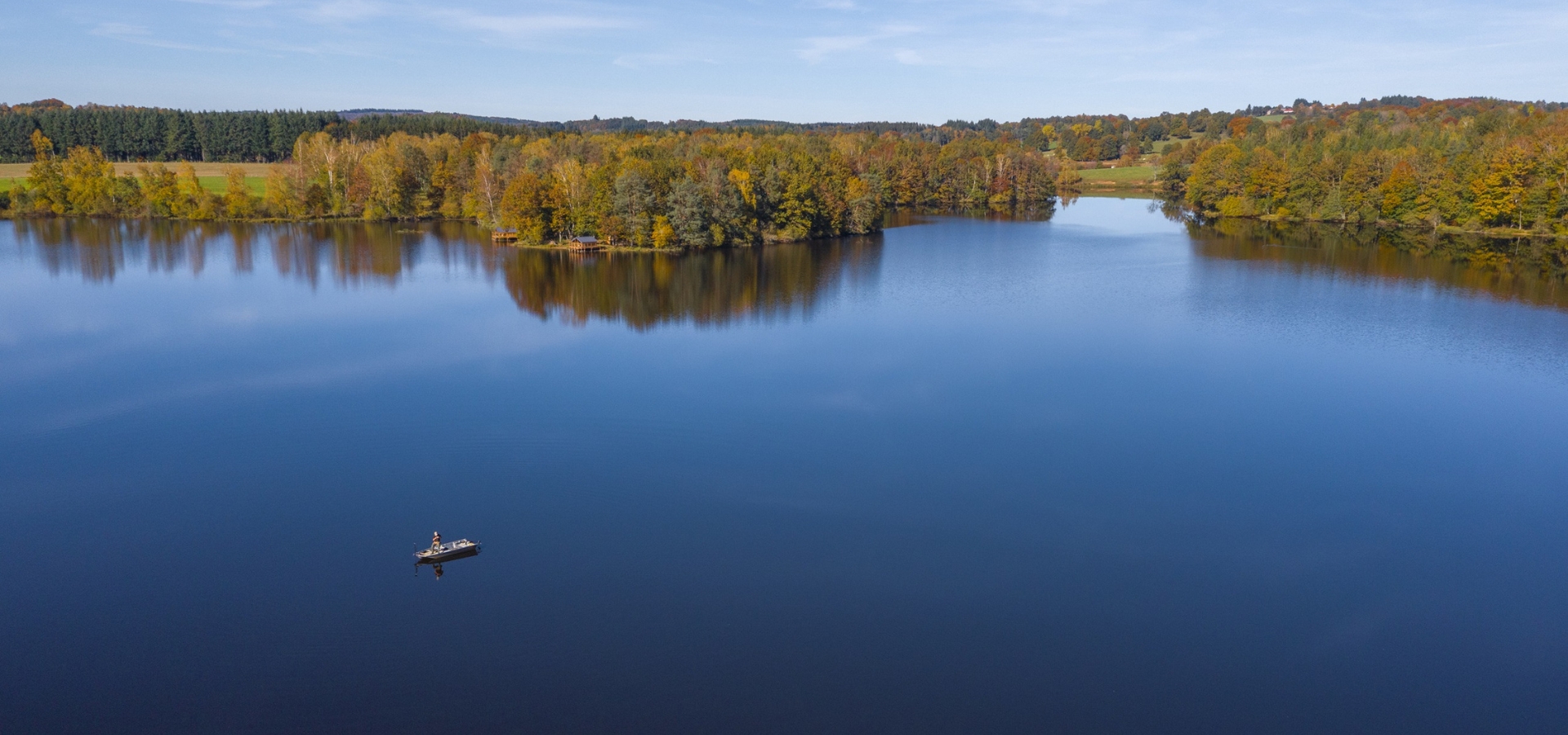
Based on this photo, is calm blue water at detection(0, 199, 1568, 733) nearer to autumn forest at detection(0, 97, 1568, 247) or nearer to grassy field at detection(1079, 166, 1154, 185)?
autumn forest at detection(0, 97, 1568, 247)

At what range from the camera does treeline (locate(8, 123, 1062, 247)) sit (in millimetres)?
50375

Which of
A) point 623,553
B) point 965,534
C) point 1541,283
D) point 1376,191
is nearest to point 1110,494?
point 965,534

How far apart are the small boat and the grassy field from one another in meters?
103

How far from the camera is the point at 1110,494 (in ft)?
57.6

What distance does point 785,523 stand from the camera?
16.4m

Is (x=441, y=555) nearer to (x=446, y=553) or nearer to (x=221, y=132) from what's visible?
(x=446, y=553)

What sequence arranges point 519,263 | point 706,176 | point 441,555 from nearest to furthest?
point 441,555 < point 519,263 < point 706,176

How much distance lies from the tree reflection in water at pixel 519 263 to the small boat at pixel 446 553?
1574cm

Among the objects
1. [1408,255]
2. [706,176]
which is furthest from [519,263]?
[1408,255]

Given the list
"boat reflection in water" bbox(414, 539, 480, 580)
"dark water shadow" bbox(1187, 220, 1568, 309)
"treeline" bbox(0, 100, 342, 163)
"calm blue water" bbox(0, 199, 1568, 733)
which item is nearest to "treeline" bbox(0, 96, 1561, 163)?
"treeline" bbox(0, 100, 342, 163)

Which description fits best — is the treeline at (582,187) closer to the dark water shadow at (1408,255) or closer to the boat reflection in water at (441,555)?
the dark water shadow at (1408,255)

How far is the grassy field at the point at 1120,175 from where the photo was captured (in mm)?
107500

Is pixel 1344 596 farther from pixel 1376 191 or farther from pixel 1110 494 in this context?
pixel 1376 191

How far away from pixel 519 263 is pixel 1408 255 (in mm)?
45525
